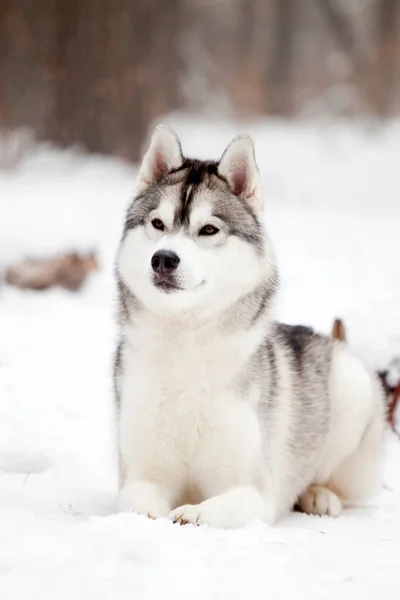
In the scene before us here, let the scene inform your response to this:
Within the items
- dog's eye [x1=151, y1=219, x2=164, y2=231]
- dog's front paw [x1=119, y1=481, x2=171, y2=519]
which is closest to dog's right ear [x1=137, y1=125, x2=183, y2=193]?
dog's eye [x1=151, y1=219, x2=164, y2=231]

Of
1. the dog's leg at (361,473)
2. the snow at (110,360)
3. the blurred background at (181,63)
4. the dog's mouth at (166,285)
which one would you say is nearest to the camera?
the snow at (110,360)

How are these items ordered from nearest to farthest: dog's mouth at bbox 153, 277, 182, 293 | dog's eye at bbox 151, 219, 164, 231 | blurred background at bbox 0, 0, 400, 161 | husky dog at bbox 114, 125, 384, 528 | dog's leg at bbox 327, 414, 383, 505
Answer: dog's mouth at bbox 153, 277, 182, 293 < husky dog at bbox 114, 125, 384, 528 < dog's eye at bbox 151, 219, 164, 231 < dog's leg at bbox 327, 414, 383, 505 < blurred background at bbox 0, 0, 400, 161

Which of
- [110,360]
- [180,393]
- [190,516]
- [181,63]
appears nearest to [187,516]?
[190,516]

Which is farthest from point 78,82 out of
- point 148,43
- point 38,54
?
point 148,43

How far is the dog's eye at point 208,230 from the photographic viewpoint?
2994 millimetres

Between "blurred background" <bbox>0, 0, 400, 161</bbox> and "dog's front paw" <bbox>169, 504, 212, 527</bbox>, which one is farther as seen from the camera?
"blurred background" <bbox>0, 0, 400, 161</bbox>

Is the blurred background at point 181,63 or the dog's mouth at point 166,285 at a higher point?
the blurred background at point 181,63

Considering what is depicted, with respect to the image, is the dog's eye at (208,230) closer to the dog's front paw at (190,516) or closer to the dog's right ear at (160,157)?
the dog's right ear at (160,157)

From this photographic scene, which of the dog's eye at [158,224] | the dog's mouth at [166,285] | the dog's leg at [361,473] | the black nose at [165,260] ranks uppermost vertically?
the dog's eye at [158,224]

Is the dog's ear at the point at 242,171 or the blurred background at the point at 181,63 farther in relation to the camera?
the blurred background at the point at 181,63

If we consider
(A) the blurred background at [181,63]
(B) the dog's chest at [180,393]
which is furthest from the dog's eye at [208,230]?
(A) the blurred background at [181,63]

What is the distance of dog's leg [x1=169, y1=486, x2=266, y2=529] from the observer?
106 inches

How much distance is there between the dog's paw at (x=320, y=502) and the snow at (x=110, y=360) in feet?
0.36

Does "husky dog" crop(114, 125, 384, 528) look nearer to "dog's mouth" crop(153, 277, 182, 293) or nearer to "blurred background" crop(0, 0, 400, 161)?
"dog's mouth" crop(153, 277, 182, 293)
